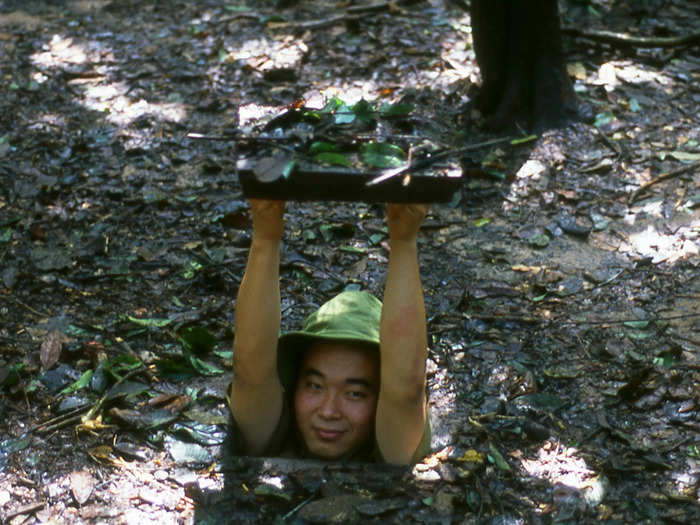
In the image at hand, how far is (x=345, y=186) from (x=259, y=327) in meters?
0.71

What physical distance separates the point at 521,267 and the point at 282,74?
2921mm

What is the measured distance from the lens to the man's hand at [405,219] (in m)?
3.02

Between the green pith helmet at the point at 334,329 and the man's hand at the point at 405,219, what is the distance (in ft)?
1.72

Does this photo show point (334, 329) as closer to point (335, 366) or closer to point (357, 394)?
point (335, 366)

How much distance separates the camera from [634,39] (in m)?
7.24

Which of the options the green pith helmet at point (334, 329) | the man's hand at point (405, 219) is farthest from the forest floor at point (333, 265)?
the green pith helmet at point (334, 329)

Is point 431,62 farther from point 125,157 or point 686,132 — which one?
point 125,157

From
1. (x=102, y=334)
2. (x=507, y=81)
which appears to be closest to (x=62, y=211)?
(x=102, y=334)

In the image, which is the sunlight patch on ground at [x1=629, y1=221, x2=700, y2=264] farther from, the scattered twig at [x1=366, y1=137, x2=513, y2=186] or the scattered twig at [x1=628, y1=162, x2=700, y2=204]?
the scattered twig at [x1=366, y1=137, x2=513, y2=186]

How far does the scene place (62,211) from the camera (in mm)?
5531

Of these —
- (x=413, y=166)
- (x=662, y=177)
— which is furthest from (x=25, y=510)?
(x=662, y=177)

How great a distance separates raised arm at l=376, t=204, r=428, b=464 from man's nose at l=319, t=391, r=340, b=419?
198 mm

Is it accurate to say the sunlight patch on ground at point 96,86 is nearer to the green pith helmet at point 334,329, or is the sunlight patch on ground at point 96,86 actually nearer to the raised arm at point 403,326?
the green pith helmet at point 334,329

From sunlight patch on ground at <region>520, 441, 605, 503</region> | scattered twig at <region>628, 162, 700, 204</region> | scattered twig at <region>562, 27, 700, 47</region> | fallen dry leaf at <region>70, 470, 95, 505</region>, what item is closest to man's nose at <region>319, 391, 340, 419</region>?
sunlight patch on ground at <region>520, 441, 605, 503</region>
